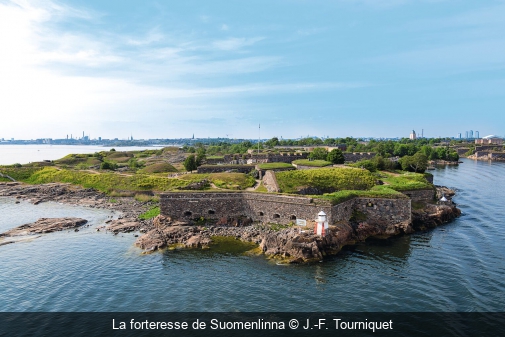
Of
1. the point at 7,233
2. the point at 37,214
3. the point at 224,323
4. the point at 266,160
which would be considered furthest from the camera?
the point at 266,160

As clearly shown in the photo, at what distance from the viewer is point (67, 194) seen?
5116cm

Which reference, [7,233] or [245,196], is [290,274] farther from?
[7,233]

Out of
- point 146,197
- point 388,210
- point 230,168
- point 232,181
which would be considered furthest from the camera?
point 230,168

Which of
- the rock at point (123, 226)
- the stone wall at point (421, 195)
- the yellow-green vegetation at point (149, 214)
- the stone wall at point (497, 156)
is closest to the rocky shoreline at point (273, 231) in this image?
the rock at point (123, 226)

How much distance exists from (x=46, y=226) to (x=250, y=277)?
23411 mm

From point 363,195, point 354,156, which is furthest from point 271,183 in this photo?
point 354,156

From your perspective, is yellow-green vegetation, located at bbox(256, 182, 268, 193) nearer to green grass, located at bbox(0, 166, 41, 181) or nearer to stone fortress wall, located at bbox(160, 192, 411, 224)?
stone fortress wall, located at bbox(160, 192, 411, 224)

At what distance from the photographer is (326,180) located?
3641cm

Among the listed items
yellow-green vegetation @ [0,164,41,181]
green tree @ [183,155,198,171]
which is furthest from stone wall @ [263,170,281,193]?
yellow-green vegetation @ [0,164,41,181]

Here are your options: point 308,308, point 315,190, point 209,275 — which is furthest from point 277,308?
point 315,190

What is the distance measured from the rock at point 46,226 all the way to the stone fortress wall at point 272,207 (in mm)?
9748

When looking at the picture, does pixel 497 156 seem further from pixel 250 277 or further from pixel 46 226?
pixel 46 226

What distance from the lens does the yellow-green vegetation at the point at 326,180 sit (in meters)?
35.5

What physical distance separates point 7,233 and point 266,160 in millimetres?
35805
